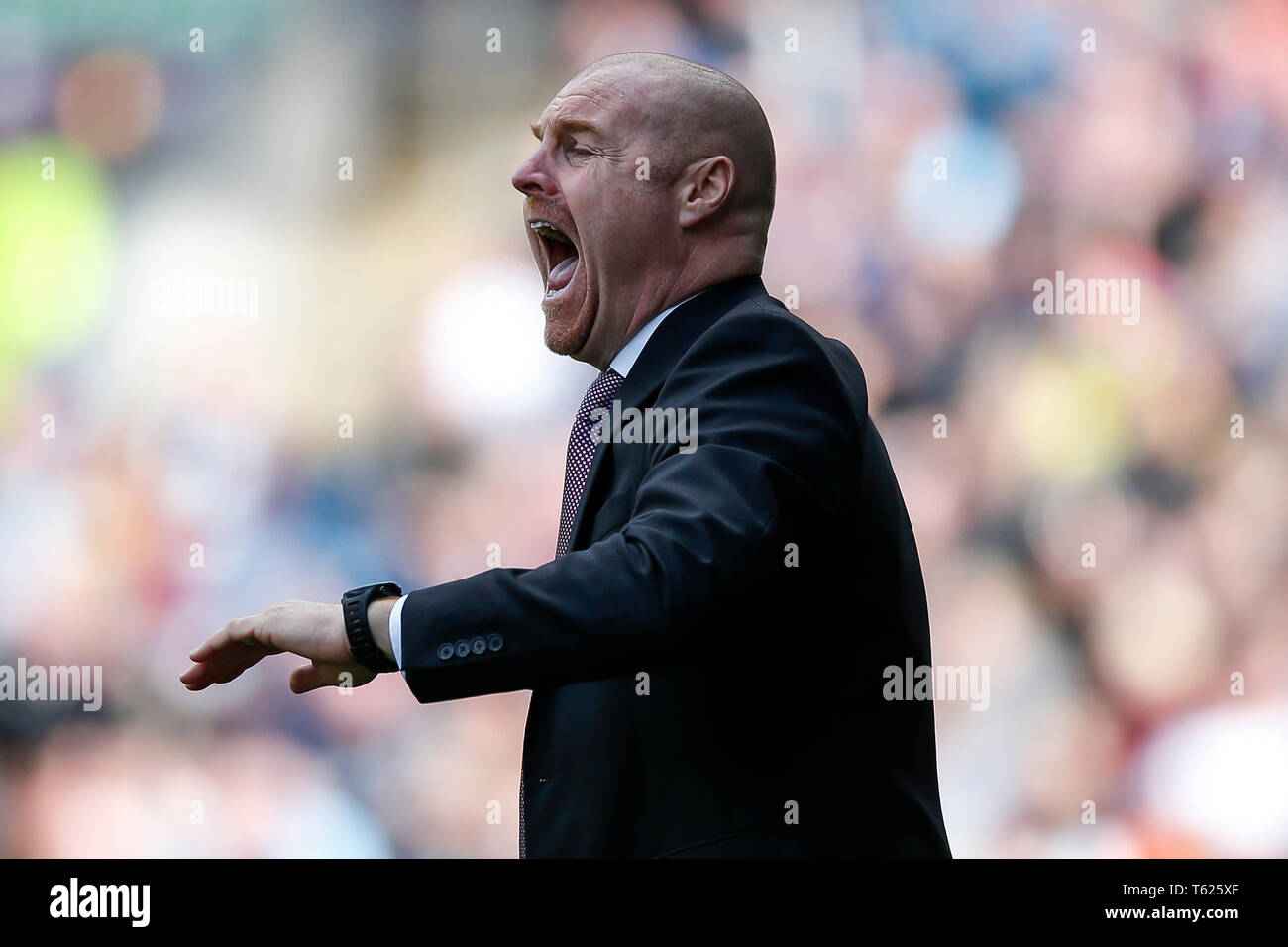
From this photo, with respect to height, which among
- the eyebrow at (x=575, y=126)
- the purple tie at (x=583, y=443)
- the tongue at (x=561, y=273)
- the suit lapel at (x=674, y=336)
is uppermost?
the eyebrow at (x=575, y=126)

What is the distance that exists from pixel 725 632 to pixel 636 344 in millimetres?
494

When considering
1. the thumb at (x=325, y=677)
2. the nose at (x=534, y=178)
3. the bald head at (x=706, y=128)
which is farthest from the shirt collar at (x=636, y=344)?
the thumb at (x=325, y=677)

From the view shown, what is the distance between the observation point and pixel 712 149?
156 cm

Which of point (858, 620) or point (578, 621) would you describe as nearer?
point (578, 621)

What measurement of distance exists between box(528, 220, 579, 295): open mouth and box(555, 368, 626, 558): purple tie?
186 millimetres

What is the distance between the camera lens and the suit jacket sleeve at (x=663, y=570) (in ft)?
3.54

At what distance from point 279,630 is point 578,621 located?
0.28 m

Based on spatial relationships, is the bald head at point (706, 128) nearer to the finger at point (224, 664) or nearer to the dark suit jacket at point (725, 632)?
the dark suit jacket at point (725, 632)

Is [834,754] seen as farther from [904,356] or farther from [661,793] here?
[904,356]

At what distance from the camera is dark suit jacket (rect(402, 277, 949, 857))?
1.09 meters

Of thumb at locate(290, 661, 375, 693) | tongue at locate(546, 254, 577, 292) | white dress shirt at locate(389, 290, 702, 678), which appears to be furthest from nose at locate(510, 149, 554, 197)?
thumb at locate(290, 661, 375, 693)

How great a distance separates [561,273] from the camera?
1.70m
